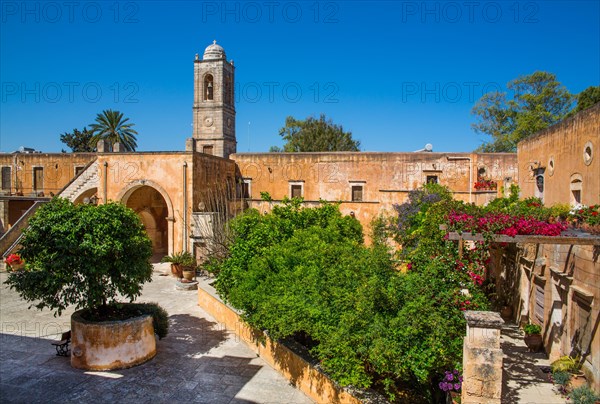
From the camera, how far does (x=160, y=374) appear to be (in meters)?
9.40

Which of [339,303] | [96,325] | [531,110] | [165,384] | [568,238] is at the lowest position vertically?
[165,384]

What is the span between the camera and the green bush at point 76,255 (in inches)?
352

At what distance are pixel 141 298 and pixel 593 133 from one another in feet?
50.0

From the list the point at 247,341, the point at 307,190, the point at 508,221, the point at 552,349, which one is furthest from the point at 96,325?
the point at 307,190

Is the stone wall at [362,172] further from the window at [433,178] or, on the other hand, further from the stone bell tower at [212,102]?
the stone bell tower at [212,102]

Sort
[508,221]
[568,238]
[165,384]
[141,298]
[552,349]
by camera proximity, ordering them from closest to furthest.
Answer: [568,238] < [508,221] < [165,384] < [552,349] < [141,298]

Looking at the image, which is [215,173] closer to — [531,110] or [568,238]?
[568,238]

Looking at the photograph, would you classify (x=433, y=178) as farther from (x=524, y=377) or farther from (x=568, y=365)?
(x=568, y=365)

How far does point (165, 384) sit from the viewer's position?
895 centimetres

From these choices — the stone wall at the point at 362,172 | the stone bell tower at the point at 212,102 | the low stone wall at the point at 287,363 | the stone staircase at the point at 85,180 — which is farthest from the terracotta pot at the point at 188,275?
the stone bell tower at the point at 212,102

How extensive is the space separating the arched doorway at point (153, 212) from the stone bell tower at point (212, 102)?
689 cm

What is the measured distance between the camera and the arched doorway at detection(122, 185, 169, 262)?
23391 mm

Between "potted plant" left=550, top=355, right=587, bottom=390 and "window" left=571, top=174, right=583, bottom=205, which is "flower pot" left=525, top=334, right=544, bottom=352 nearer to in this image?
"potted plant" left=550, top=355, right=587, bottom=390

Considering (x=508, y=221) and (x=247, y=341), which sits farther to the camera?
(x=247, y=341)
